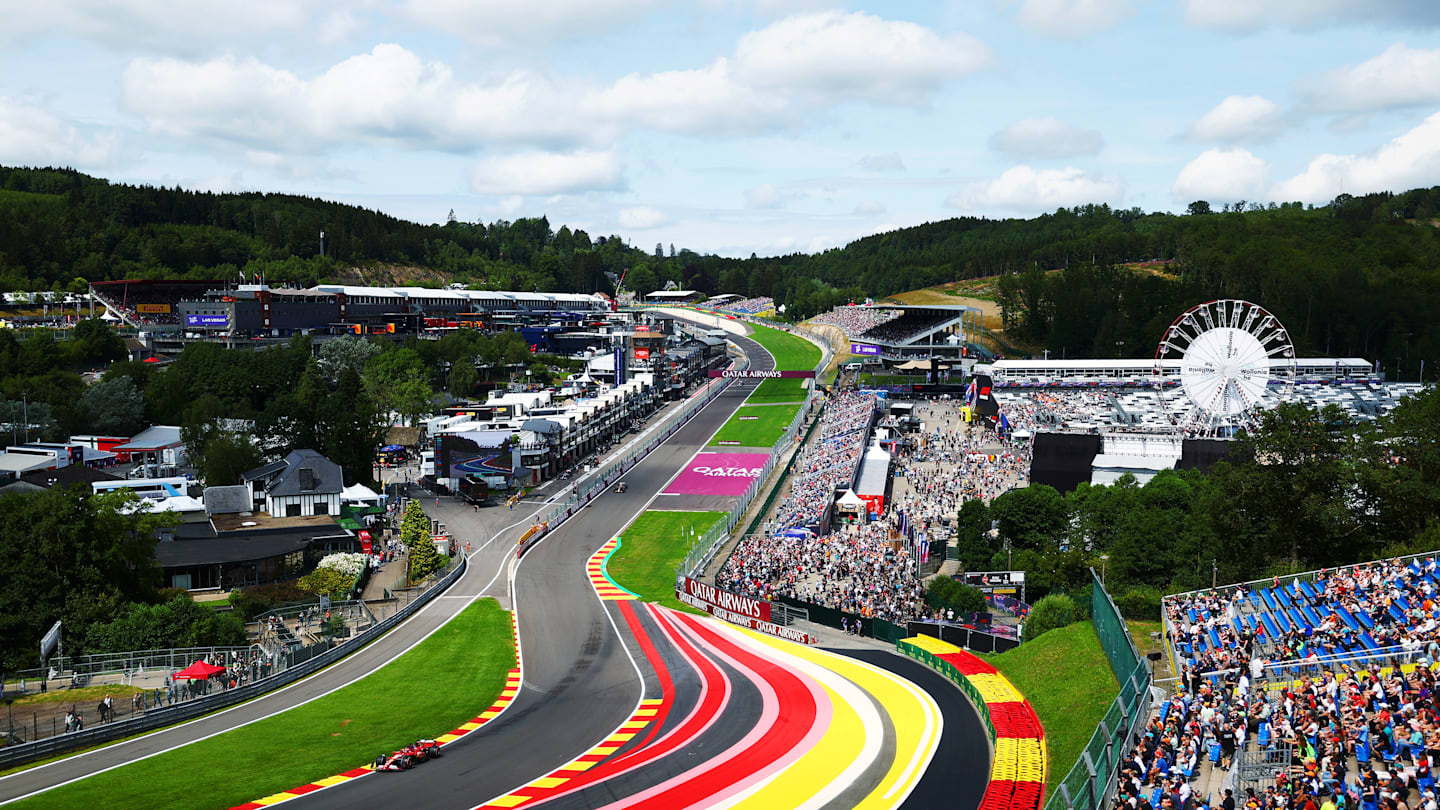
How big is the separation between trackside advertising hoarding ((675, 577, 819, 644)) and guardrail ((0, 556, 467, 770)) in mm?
14113

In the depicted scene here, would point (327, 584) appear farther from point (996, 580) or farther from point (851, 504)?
point (996, 580)

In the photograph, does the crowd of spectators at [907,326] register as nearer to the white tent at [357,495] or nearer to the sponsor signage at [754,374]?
the sponsor signage at [754,374]

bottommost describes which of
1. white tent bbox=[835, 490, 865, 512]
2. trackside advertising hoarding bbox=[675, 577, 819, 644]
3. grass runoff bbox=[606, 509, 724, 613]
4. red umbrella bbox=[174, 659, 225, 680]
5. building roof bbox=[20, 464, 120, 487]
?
grass runoff bbox=[606, 509, 724, 613]

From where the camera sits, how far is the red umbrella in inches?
1401

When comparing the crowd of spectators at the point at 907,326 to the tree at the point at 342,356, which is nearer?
the tree at the point at 342,356

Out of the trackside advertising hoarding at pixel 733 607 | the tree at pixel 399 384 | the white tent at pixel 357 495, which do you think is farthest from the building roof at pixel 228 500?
the tree at pixel 399 384

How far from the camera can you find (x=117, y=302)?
158625 millimetres

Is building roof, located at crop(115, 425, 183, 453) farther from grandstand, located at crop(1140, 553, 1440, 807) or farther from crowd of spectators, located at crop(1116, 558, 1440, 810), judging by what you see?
crowd of spectators, located at crop(1116, 558, 1440, 810)

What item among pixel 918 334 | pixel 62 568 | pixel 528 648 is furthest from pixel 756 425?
pixel 62 568

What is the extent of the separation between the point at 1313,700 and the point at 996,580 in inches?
1019

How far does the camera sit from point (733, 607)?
47.8 m

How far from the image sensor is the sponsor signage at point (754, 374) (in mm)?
148288

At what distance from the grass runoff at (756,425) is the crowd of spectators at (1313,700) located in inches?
2704

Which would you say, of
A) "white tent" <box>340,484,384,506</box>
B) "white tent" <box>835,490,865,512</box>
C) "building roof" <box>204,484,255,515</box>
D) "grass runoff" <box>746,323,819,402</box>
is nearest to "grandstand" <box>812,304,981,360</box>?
"grass runoff" <box>746,323,819,402</box>
